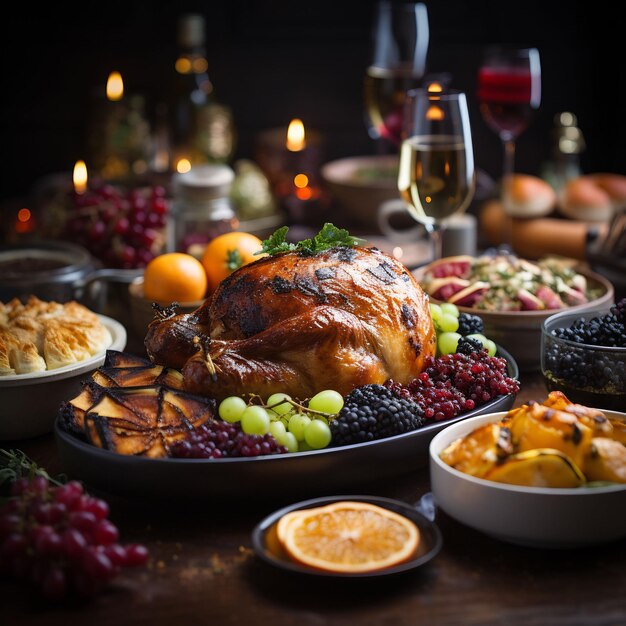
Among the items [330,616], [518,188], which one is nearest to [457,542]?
[330,616]

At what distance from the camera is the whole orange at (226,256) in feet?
7.43

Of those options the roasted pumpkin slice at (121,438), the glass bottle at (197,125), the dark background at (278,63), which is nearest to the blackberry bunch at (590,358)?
the roasted pumpkin slice at (121,438)

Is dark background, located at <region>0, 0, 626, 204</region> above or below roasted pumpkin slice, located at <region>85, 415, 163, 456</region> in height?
above

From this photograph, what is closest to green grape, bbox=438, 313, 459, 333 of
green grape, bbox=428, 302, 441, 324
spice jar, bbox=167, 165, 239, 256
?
green grape, bbox=428, 302, 441, 324

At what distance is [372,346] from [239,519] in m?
0.42

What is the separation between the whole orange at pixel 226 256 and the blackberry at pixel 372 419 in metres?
0.76

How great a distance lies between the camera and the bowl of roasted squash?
1315 mm

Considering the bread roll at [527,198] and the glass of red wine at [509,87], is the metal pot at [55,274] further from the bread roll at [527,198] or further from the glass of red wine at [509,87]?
the bread roll at [527,198]

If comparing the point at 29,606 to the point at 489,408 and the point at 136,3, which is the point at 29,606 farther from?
the point at 136,3

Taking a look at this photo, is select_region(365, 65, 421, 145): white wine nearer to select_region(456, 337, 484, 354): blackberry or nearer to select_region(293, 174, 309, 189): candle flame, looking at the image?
select_region(293, 174, 309, 189): candle flame

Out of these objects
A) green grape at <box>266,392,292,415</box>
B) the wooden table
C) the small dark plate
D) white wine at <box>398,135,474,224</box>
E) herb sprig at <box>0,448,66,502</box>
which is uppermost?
white wine at <box>398,135,474,224</box>

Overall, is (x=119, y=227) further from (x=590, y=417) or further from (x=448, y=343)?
(x=590, y=417)

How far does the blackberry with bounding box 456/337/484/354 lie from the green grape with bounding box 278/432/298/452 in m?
0.48

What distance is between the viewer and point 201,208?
110 inches
